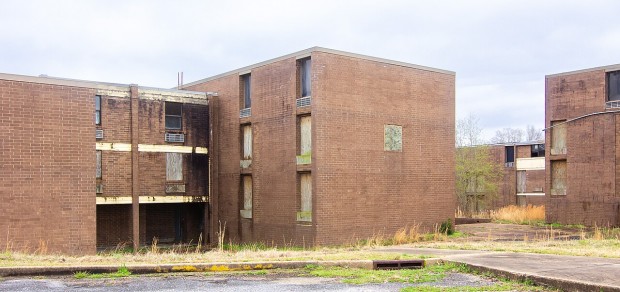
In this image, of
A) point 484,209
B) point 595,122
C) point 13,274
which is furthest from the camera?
point 484,209

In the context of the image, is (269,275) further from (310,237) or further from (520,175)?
(520,175)

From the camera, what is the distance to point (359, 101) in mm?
26156

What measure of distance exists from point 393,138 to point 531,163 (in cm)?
2626

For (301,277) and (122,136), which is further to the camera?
(122,136)

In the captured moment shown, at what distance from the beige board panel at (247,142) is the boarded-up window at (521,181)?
94.6 feet

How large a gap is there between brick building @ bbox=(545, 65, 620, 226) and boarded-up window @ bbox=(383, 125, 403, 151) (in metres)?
8.00

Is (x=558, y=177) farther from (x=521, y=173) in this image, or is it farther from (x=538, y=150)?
(x=521, y=173)

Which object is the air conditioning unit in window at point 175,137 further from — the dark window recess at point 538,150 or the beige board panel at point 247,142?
the dark window recess at point 538,150

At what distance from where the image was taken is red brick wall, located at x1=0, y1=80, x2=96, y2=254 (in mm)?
22406

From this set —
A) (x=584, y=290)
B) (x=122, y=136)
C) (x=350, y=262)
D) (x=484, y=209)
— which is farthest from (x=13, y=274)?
(x=484, y=209)

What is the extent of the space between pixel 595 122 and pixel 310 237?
16476mm

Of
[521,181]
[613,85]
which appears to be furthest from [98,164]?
[521,181]

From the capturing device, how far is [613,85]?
32000 millimetres

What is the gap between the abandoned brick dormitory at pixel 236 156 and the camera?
909 inches
